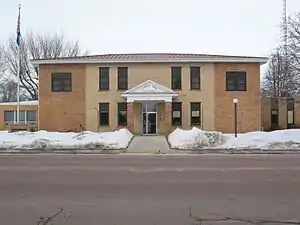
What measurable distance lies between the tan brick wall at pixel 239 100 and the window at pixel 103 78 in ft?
29.8

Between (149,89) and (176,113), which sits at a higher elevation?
(149,89)

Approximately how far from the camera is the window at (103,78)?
131ft

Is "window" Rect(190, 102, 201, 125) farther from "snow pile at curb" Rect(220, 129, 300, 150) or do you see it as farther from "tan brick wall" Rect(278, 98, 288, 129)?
"snow pile at curb" Rect(220, 129, 300, 150)

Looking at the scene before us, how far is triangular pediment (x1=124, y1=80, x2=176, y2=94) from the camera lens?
37844 mm

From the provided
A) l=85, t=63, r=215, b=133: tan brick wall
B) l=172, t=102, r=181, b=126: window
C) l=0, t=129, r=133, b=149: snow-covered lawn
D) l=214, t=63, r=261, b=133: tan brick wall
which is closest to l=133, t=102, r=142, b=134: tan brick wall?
l=85, t=63, r=215, b=133: tan brick wall

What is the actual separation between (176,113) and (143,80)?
3.89 meters

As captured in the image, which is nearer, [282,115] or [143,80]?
[143,80]

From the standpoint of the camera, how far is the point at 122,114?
40.0 m

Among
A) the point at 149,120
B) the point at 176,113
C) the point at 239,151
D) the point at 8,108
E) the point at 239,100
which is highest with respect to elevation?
the point at 239,100

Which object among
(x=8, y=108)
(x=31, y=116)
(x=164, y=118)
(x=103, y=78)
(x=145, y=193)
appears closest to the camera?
(x=145, y=193)

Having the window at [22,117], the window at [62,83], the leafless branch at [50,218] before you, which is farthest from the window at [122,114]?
the leafless branch at [50,218]

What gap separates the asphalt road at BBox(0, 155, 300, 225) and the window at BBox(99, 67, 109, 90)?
25.0 meters

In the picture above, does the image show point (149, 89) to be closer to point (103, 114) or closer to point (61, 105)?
point (103, 114)

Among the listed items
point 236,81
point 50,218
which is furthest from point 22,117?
point 50,218
